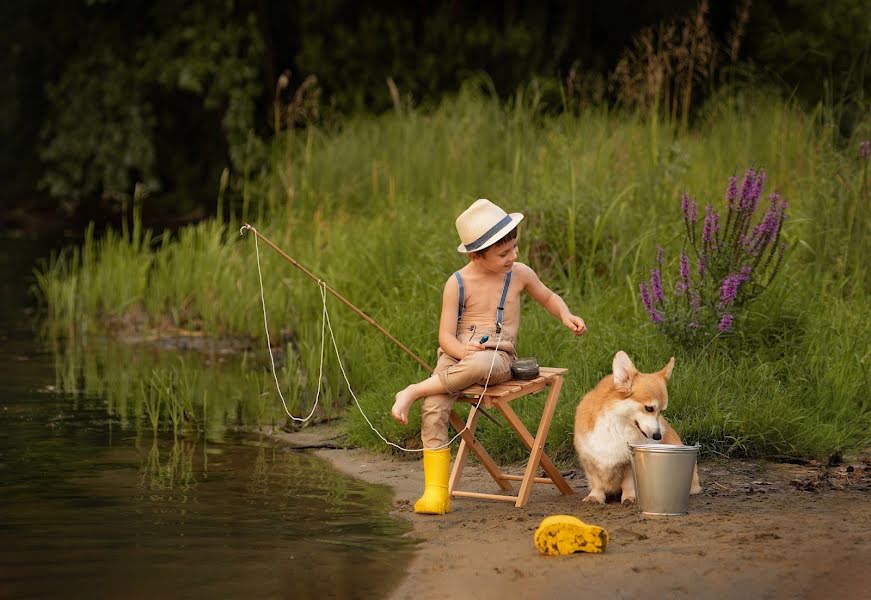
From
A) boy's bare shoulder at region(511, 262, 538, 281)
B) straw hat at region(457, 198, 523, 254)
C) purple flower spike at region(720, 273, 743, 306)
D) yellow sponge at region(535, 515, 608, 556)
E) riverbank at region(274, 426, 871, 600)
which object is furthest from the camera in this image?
purple flower spike at region(720, 273, 743, 306)

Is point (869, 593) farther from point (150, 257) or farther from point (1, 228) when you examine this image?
point (1, 228)

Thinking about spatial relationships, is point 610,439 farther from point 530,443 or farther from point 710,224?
point 710,224

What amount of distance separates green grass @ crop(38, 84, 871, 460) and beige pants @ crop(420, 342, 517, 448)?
3.98 feet

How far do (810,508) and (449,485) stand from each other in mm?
1635

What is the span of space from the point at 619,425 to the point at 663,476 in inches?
13.6

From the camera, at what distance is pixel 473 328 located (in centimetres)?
656

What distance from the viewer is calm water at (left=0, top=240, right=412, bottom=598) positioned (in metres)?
5.27

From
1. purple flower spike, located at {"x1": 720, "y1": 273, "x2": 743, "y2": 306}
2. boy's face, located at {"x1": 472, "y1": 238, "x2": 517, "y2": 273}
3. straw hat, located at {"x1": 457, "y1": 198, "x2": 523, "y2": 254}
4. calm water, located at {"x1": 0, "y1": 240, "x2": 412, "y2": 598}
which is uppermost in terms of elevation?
straw hat, located at {"x1": 457, "y1": 198, "x2": 523, "y2": 254}

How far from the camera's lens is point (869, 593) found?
497 cm

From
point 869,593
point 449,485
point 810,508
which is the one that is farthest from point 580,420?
point 869,593

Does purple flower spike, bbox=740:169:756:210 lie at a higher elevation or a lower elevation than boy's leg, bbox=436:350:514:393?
higher

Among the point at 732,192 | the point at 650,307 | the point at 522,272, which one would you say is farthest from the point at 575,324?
the point at 732,192

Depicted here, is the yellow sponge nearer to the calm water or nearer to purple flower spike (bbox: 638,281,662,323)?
the calm water

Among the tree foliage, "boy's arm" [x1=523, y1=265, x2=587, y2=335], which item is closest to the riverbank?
"boy's arm" [x1=523, y1=265, x2=587, y2=335]
